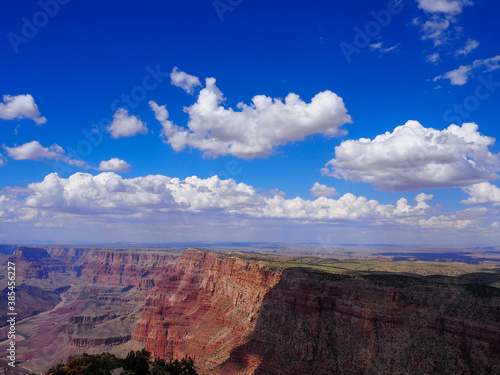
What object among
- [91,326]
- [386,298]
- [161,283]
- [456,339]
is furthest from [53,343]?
[456,339]

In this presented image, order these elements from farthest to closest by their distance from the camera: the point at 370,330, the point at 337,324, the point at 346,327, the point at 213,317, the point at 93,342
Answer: the point at 93,342, the point at 213,317, the point at 337,324, the point at 346,327, the point at 370,330

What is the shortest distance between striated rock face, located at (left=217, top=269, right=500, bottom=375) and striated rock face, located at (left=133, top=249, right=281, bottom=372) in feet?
29.9

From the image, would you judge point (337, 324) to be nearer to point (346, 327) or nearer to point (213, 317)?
point (346, 327)

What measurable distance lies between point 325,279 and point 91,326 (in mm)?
161193

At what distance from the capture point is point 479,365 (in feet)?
173

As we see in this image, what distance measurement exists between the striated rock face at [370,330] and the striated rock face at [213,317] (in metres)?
9.11

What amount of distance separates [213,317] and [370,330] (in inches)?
2535

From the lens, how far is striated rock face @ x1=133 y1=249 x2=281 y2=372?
95.4 metres

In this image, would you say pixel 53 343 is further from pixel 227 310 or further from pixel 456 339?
pixel 456 339

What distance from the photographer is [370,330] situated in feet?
217

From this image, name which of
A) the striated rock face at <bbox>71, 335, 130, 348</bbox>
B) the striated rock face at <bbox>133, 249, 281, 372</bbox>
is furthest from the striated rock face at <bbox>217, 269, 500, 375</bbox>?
the striated rock face at <bbox>71, 335, 130, 348</bbox>

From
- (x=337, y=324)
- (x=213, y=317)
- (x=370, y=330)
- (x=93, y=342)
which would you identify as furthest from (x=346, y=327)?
(x=93, y=342)

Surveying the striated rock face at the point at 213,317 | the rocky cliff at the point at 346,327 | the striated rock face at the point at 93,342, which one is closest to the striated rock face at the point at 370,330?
the rocky cliff at the point at 346,327

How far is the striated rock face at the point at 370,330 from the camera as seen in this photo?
55.4 meters
